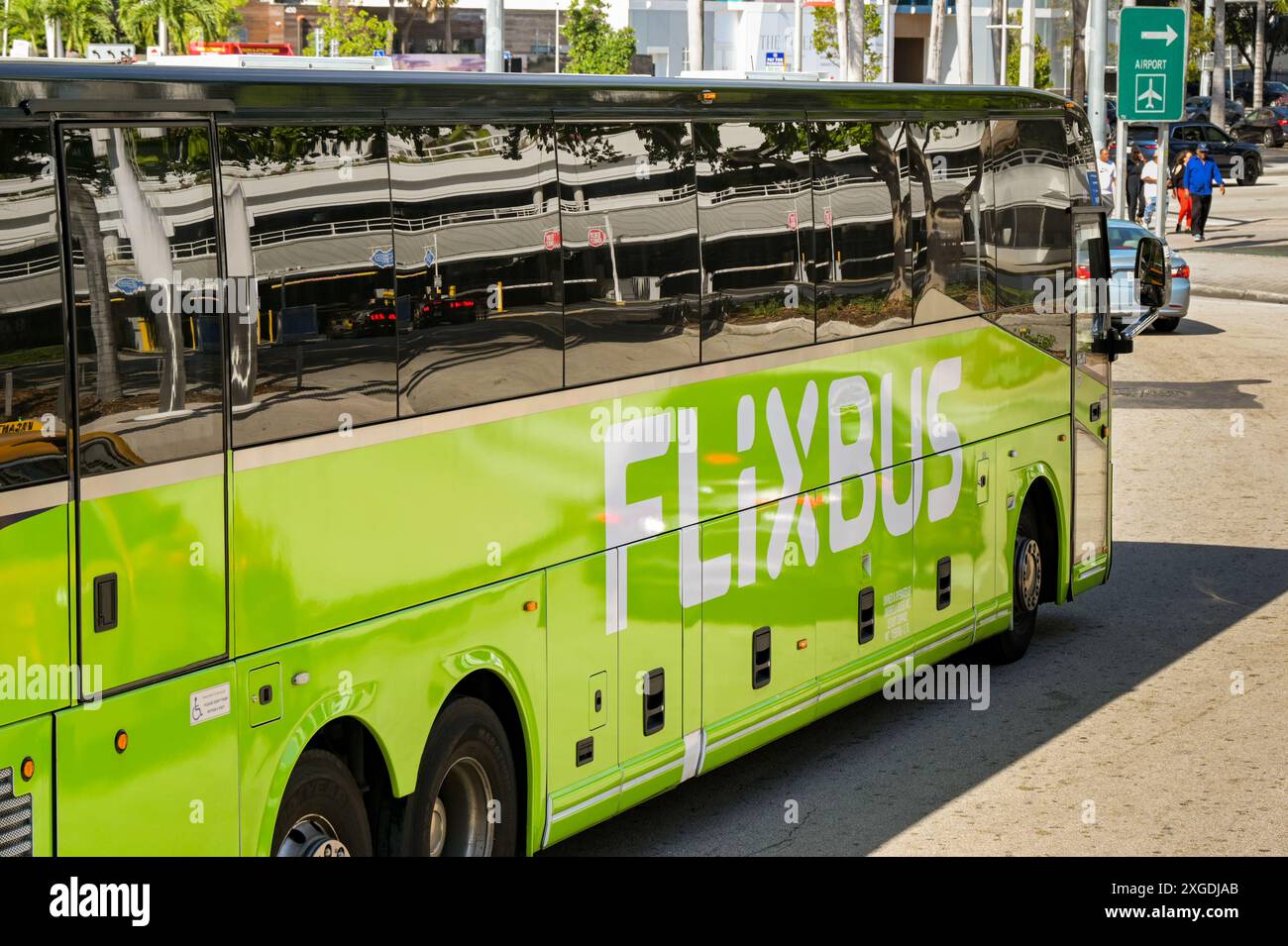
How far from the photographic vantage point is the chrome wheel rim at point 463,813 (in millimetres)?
6648

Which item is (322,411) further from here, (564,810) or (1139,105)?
(1139,105)

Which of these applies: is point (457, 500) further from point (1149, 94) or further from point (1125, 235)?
point (1125, 235)

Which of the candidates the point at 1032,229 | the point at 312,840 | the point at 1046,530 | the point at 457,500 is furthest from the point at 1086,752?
the point at 312,840

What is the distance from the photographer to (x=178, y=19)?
267 feet

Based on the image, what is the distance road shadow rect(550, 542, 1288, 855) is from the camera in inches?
321

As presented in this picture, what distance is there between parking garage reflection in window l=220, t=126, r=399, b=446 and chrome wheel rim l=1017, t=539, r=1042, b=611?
6.00 m

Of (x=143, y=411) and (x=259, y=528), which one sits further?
(x=259, y=528)

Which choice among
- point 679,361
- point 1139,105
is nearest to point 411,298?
point 679,361

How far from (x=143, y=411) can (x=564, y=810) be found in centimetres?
271

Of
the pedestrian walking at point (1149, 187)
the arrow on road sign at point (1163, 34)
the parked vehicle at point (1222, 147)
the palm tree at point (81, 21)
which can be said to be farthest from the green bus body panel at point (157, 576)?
the palm tree at point (81, 21)

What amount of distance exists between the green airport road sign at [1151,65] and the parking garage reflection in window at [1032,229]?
14053 millimetres

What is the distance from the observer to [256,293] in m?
5.49

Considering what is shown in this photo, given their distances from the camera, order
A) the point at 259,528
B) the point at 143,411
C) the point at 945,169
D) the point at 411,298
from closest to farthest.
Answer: the point at 143,411
the point at 259,528
the point at 411,298
the point at 945,169

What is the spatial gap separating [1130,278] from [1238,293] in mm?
7534
